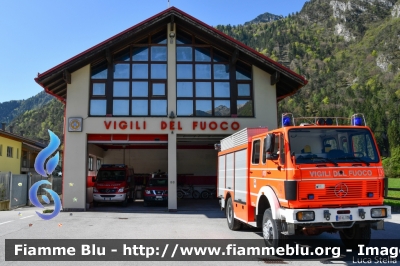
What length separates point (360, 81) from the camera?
140m

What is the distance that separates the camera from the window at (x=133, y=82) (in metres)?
18.9

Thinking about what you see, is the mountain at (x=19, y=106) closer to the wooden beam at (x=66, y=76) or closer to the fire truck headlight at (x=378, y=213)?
the wooden beam at (x=66, y=76)

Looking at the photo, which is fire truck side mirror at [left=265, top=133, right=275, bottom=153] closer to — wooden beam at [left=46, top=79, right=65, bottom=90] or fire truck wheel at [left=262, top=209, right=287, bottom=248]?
fire truck wheel at [left=262, top=209, right=287, bottom=248]

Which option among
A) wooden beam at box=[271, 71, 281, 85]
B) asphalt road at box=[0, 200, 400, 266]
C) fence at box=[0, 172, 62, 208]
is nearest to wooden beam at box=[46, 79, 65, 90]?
fence at box=[0, 172, 62, 208]

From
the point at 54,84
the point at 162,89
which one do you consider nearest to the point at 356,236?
the point at 162,89

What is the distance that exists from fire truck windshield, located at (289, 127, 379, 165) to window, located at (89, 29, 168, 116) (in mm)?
11309

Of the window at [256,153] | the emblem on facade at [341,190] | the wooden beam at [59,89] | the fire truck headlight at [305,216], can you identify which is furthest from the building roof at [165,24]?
the fire truck headlight at [305,216]

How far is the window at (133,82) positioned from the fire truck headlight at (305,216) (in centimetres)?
1220

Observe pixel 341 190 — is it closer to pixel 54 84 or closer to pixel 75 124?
pixel 75 124

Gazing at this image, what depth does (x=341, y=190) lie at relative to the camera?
7.89 metres

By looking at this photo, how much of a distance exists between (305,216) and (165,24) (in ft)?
47.3

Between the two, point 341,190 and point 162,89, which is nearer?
point 341,190

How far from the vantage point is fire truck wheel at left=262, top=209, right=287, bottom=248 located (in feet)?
26.5

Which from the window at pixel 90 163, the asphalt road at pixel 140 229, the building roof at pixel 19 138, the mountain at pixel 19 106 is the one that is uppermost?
the mountain at pixel 19 106
